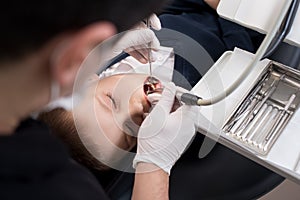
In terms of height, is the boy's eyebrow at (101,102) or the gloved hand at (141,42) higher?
the gloved hand at (141,42)

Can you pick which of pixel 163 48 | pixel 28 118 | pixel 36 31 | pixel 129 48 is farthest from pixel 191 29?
pixel 36 31

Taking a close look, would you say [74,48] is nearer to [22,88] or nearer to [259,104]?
[22,88]

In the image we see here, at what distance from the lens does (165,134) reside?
1083 mm

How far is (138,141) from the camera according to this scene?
3.62 ft

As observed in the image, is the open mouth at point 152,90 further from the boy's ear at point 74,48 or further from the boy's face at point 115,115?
the boy's ear at point 74,48

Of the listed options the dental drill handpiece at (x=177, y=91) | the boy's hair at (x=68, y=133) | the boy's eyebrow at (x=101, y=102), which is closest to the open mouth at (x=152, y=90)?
the dental drill handpiece at (x=177, y=91)

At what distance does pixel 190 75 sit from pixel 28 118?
30.7 inches

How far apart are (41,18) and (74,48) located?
5cm

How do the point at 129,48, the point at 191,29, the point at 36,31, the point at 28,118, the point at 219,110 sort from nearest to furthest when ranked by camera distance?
the point at 36,31, the point at 28,118, the point at 219,110, the point at 129,48, the point at 191,29

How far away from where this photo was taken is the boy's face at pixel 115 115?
1.10 m

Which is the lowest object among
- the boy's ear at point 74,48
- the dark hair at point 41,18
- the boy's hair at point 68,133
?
the boy's hair at point 68,133

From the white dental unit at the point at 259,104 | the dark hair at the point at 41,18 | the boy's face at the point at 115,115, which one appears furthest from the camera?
the boy's face at the point at 115,115

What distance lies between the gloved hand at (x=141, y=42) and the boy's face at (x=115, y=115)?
6 centimetres

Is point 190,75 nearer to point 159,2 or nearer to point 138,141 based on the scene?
point 138,141
